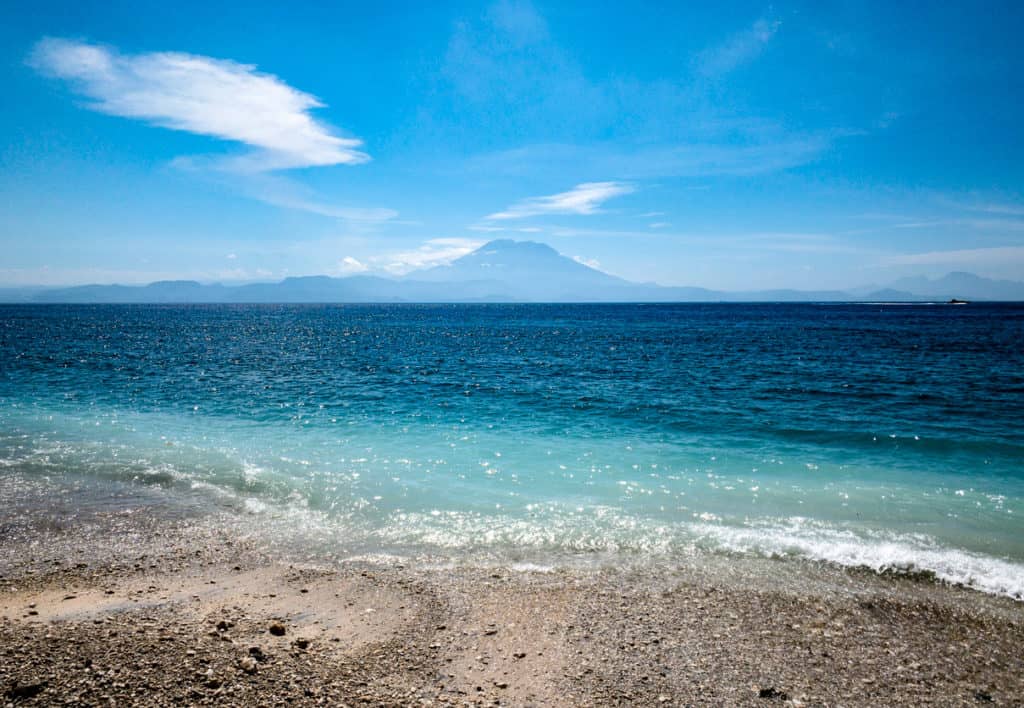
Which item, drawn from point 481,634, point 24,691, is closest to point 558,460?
point 481,634

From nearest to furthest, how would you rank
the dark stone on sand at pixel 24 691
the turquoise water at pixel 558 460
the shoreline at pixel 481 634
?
1. the dark stone on sand at pixel 24 691
2. the shoreline at pixel 481 634
3. the turquoise water at pixel 558 460

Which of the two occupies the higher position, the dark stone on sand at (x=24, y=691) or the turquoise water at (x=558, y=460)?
the dark stone on sand at (x=24, y=691)

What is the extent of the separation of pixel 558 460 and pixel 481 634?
11.7m

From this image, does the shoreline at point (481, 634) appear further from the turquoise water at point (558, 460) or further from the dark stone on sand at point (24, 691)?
the turquoise water at point (558, 460)

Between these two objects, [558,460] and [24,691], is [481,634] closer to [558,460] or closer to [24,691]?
[24,691]

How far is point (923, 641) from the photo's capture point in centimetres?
861

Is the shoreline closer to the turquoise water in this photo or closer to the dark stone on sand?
the dark stone on sand

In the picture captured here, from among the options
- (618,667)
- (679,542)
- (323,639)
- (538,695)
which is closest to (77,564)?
(323,639)

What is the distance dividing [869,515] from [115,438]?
28.8 meters

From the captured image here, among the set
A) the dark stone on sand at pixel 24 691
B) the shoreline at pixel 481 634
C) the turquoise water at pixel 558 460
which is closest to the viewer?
the dark stone on sand at pixel 24 691

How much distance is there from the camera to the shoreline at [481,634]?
7164mm

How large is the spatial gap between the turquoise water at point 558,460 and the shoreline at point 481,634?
4.47 feet

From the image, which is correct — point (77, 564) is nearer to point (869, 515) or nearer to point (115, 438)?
point (115, 438)

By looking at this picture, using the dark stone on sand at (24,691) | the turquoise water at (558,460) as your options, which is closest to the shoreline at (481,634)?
the dark stone on sand at (24,691)
